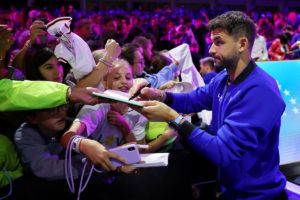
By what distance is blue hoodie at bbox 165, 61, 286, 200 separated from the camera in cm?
166

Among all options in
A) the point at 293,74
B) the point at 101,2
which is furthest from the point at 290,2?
the point at 293,74

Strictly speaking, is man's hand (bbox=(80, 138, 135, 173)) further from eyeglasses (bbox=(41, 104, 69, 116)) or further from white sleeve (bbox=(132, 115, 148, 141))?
white sleeve (bbox=(132, 115, 148, 141))

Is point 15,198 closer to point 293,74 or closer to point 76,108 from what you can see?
point 76,108

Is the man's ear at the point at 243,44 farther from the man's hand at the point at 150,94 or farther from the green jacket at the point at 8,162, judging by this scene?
the green jacket at the point at 8,162

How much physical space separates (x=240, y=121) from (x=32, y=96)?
0.90 metres

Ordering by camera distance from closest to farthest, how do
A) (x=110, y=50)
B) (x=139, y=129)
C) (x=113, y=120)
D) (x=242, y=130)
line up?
(x=242, y=130)
(x=113, y=120)
(x=110, y=50)
(x=139, y=129)

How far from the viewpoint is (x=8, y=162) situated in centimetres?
184

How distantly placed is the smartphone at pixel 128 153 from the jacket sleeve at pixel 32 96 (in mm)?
325

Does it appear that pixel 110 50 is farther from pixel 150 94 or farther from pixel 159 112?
pixel 159 112

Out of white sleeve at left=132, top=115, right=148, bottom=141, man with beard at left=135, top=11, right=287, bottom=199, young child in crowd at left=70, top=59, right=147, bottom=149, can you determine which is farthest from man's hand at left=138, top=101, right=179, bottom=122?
white sleeve at left=132, top=115, right=148, bottom=141

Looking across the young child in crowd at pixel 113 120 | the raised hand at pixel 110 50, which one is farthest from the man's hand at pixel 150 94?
the raised hand at pixel 110 50

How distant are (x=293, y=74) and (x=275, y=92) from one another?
0.51 metres

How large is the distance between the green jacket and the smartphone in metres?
0.51

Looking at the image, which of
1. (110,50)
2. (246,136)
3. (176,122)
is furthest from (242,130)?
(110,50)
